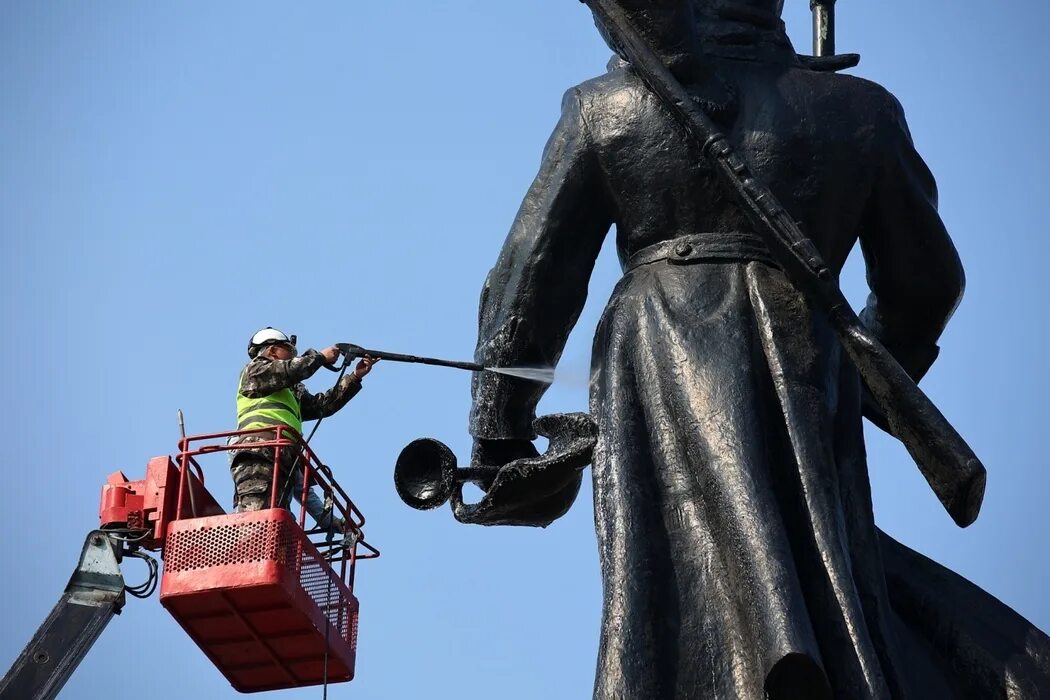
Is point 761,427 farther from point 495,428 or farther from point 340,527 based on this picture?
point 340,527

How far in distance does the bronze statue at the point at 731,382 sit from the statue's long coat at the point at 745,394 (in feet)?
0.03

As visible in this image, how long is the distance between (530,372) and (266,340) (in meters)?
11.5

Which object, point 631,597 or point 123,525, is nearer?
point 631,597

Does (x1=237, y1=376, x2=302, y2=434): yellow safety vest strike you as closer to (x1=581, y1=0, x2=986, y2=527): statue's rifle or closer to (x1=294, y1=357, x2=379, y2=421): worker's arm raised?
(x1=294, y1=357, x2=379, y2=421): worker's arm raised

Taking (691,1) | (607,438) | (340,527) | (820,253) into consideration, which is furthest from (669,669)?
(340,527)

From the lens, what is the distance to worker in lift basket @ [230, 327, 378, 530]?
66.1ft

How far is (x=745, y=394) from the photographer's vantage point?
8844 mm

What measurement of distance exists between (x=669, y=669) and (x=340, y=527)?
13.2m

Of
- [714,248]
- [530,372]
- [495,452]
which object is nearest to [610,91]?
[714,248]

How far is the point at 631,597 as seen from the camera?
8508mm

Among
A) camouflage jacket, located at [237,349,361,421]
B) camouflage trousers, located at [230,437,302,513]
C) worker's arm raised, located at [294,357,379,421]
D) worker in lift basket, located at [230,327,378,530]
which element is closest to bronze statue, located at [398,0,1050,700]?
worker's arm raised, located at [294,357,379,421]

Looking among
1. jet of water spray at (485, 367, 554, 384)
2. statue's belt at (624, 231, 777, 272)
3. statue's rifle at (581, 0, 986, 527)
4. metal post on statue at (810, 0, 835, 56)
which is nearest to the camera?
statue's rifle at (581, 0, 986, 527)

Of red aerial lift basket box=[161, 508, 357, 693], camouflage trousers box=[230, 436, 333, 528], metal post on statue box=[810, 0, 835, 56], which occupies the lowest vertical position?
metal post on statue box=[810, 0, 835, 56]

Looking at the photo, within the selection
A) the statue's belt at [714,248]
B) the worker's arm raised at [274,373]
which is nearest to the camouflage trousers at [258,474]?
the worker's arm raised at [274,373]
